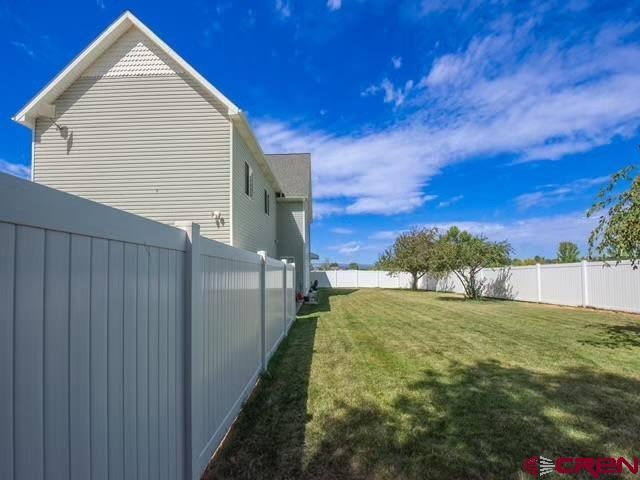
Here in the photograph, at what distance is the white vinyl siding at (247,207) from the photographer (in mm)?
9898

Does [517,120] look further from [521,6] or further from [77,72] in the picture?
[77,72]

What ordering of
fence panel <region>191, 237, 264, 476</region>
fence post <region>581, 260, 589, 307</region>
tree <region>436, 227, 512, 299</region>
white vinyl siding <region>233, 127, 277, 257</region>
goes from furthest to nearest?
tree <region>436, 227, 512, 299</region> → fence post <region>581, 260, 589, 307</region> → white vinyl siding <region>233, 127, 277, 257</region> → fence panel <region>191, 237, 264, 476</region>

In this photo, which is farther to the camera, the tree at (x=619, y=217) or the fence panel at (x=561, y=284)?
the fence panel at (x=561, y=284)

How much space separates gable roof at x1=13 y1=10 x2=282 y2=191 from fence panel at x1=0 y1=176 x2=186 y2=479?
8.46 m

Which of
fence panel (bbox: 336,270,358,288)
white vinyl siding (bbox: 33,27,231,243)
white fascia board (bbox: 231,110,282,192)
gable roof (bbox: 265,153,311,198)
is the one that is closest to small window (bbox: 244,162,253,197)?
white fascia board (bbox: 231,110,282,192)

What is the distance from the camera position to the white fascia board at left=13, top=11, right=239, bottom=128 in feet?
30.2

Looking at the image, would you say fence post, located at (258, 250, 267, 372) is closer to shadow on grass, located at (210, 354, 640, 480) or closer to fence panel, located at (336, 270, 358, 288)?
shadow on grass, located at (210, 354, 640, 480)

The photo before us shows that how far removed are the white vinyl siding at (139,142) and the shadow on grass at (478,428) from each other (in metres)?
6.89

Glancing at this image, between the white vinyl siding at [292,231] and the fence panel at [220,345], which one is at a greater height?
the white vinyl siding at [292,231]

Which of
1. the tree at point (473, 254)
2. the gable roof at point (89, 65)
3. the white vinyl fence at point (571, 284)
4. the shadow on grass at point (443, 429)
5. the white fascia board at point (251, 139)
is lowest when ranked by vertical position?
the shadow on grass at point (443, 429)

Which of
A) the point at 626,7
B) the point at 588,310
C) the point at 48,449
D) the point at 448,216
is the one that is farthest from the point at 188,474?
the point at 448,216

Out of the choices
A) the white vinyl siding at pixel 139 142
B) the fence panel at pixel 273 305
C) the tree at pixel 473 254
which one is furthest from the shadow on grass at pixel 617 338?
the white vinyl siding at pixel 139 142

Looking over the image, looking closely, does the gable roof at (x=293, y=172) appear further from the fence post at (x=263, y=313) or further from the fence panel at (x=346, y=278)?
the fence panel at (x=346, y=278)

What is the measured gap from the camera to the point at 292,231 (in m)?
18.6
